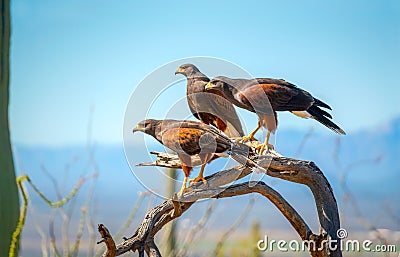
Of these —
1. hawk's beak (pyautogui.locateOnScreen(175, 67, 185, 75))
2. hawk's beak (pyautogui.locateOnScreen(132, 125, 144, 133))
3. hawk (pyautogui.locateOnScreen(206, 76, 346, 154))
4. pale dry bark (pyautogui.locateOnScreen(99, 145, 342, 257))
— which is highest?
hawk's beak (pyautogui.locateOnScreen(175, 67, 185, 75))

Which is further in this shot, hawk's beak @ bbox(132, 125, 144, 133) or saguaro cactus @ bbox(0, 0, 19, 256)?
saguaro cactus @ bbox(0, 0, 19, 256)

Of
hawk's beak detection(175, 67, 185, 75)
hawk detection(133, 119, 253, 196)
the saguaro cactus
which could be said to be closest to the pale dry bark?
hawk detection(133, 119, 253, 196)

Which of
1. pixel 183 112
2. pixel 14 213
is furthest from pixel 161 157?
pixel 14 213

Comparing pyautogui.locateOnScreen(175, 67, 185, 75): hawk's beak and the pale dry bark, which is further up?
pyautogui.locateOnScreen(175, 67, 185, 75): hawk's beak

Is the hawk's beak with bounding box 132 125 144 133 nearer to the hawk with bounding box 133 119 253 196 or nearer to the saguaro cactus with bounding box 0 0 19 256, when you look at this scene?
the hawk with bounding box 133 119 253 196

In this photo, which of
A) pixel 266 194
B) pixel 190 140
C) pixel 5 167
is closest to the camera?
pixel 190 140

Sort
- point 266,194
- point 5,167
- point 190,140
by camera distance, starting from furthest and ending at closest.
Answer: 1. point 5,167
2. point 266,194
3. point 190,140

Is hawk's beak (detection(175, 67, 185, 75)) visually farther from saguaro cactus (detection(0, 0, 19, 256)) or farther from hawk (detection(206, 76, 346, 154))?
saguaro cactus (detection(0, 0, 19, 256))

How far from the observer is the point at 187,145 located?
903 mm

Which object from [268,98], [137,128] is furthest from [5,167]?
[268,98]

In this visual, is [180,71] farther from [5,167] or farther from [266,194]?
[5,167]

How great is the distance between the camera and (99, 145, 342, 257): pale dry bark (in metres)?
0.95

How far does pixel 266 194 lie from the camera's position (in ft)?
3.32

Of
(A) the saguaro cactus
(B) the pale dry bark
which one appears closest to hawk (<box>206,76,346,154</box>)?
(B) the pale dry bark
